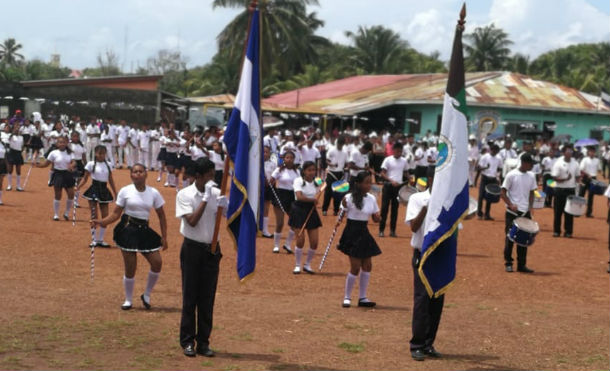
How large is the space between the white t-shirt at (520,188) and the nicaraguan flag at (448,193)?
6361 mm

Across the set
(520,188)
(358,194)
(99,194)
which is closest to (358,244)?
(358,194)

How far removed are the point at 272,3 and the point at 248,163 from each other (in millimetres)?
52872

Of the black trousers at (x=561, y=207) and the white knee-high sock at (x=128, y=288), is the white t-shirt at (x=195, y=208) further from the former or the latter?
the black trousers at (x=561, y=207)

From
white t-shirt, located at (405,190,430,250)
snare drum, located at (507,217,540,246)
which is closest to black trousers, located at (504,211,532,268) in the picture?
snare drum, located at (507,217,540,246)

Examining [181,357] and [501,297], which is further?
[501,297]

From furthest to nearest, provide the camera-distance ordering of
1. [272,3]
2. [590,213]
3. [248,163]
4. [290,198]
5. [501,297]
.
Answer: [272,3]
[590,213]
[290,198]
[501,297]
[248,163]

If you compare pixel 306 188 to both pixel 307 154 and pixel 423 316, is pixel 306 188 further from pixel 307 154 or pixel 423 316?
pixel 307 154

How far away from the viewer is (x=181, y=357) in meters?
7.95

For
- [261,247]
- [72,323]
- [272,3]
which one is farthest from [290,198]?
[272,3]

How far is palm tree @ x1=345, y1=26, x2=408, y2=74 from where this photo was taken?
67.0 metres

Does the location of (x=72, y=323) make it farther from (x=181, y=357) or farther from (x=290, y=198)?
(x=290, y=198)

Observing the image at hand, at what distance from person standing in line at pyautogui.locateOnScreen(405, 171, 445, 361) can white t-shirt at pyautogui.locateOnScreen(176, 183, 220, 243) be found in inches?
85.5

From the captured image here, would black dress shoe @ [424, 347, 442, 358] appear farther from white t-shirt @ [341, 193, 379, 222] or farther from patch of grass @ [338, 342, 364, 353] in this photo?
white t-shirt @ [341, 193, 379, 222]

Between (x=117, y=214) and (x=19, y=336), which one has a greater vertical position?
(x=117, y=214)
